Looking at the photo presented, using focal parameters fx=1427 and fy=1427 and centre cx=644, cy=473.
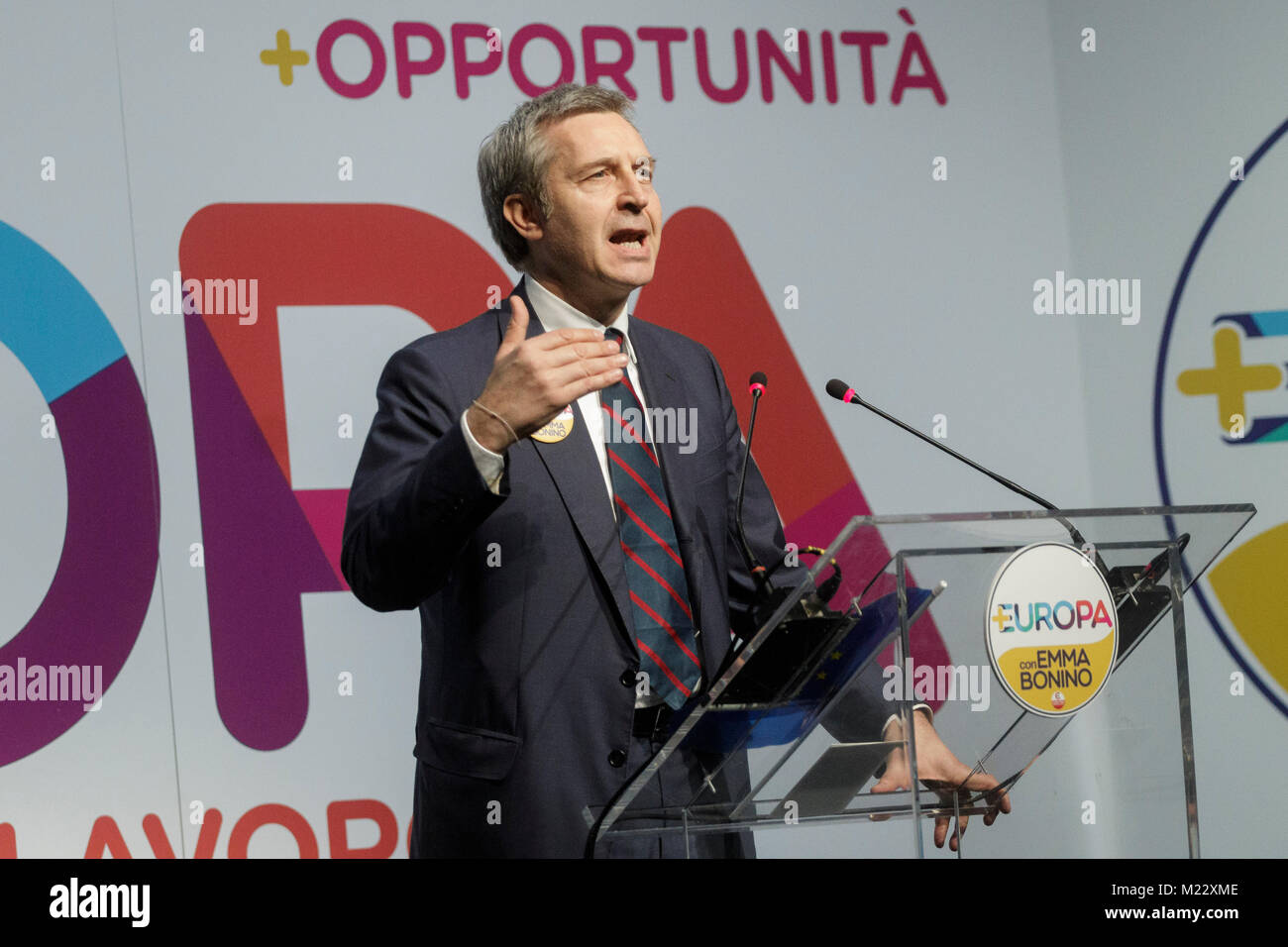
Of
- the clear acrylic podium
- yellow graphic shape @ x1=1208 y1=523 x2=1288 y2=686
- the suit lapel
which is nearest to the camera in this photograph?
the clear acrylic podium

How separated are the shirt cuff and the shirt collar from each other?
0.59m

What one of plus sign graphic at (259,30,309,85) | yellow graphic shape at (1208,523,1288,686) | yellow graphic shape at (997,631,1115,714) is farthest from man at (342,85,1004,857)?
yellow graphic shape at (1208,523,1288,686)

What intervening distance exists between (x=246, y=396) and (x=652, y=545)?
68.7 inches

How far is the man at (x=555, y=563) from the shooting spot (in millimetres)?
2117

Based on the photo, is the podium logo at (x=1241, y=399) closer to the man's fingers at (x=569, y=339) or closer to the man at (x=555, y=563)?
the man at (x=555, y=563)

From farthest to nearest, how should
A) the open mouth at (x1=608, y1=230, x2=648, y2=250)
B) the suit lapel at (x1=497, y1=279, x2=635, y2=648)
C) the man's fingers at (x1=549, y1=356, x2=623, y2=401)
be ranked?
1. the open mouth at (x1=608, y1=230, x2=648, y2=250)
2. the suit lapel at (x1=497, y1=279, x2=635, y2=648)
3. the man's fingers at (x1=549, y1=356, x2=623, y2=401)

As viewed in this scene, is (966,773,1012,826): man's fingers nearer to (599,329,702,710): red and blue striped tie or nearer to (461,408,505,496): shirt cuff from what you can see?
(599,329,702,710): red and blue striped tie

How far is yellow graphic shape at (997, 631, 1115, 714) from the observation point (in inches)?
67.2

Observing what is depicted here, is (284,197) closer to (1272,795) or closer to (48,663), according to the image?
(48,663)

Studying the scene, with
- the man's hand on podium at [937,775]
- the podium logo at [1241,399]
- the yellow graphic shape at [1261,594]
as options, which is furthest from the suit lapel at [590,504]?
the yellow graphic shape at [1261,594]

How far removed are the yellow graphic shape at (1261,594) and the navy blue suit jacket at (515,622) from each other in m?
2.01

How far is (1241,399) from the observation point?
150 inches

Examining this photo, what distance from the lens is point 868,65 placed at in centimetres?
414

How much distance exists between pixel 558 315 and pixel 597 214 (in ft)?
0.61
